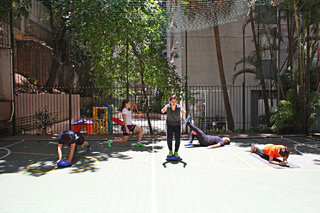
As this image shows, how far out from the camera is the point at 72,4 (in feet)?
32.5

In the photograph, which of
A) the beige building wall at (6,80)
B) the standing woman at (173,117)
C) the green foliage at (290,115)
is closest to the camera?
the standing woman at (173,117)

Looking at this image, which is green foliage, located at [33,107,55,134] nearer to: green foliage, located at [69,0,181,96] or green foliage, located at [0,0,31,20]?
green foliage, located at [69,0,181,96]

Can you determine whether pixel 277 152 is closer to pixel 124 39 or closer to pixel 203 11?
pixel 203 11

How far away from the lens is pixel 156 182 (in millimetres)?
4941

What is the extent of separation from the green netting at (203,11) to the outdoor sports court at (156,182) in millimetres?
4972

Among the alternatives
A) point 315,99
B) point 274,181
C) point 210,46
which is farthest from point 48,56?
point 274,181

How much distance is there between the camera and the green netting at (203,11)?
9375 millimetres

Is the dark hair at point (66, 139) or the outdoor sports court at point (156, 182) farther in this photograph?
the dark hair at point (66, 139)

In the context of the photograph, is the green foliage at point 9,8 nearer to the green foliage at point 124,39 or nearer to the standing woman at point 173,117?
the green foliage at point 124,39

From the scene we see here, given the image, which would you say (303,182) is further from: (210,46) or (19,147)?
(210,46)

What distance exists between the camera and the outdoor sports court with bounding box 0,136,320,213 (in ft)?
12.8

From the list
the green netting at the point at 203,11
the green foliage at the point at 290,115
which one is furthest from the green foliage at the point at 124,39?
the green foliage at the point at 290,115

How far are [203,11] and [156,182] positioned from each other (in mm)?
7029

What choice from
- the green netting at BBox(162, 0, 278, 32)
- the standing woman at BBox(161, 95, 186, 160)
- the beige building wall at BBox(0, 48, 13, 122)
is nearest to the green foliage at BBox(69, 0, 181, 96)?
the green netting at BBox(162, 0, 278, 32)
